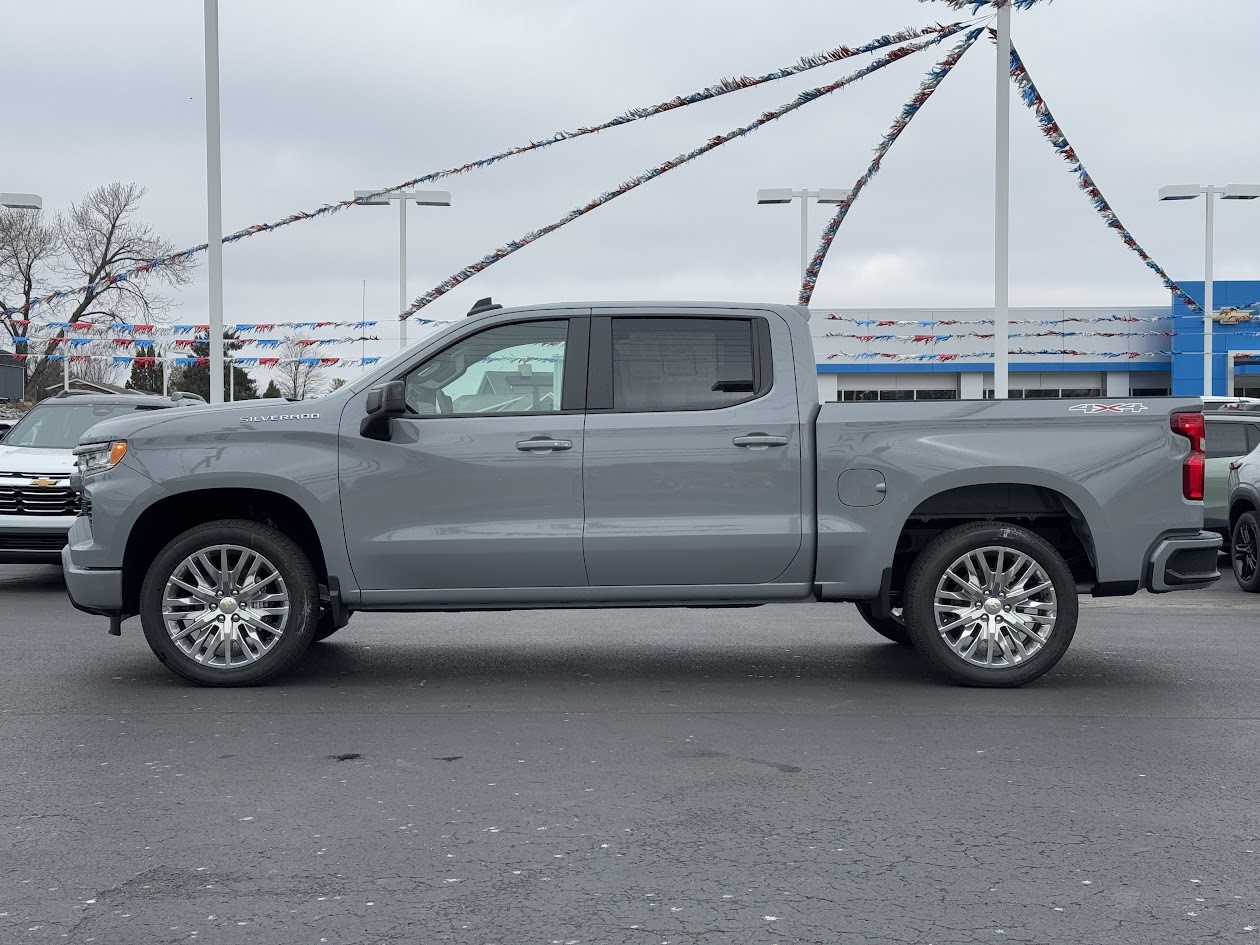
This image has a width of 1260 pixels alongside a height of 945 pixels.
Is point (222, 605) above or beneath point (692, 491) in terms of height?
beneath

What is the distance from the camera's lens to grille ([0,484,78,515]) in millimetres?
12750

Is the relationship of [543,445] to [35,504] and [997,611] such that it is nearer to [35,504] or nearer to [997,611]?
[997,611]

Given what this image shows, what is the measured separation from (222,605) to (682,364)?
2.73 m

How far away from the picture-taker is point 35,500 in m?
12.8

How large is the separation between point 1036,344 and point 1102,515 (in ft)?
134

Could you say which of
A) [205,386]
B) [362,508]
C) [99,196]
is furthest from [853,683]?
[205,386]

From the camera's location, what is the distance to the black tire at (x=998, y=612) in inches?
308

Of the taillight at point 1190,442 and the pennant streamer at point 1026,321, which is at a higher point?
the pennant streamer at point 1026,321

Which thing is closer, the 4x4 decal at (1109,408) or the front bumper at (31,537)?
the 4x4 decal at (1109,408)

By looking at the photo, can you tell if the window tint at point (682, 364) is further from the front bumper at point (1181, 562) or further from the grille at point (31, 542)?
the grille at point (31, 542)

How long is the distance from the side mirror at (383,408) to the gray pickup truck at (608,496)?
13 mm

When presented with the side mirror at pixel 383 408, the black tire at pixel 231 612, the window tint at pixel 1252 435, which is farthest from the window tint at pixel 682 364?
the window tint at pixel 1252 435

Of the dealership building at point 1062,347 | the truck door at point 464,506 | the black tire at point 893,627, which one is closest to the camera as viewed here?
the truck door at point 464,506

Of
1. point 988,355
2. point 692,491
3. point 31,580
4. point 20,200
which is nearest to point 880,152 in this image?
point 692,491
